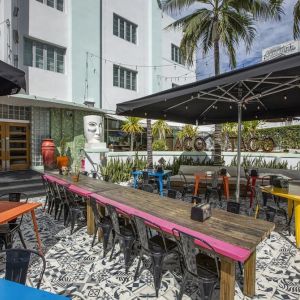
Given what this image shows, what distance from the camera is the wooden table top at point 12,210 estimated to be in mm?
3504

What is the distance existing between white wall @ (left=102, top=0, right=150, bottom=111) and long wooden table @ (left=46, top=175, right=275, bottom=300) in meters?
12.9

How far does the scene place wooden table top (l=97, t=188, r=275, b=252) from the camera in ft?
9.20

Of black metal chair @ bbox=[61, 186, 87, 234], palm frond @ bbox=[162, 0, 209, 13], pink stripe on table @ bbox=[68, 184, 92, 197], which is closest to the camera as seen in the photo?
pink stripe on table @ bbox=[68, 184, 92, 197]

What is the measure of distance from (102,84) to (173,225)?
14388 millimetres

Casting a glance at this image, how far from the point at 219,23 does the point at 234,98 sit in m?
6.60

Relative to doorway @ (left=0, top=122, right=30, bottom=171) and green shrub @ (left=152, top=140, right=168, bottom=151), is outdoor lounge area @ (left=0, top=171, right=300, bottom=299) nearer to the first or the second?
doorway @ (left=0, top=122, right=30, bottom=171)

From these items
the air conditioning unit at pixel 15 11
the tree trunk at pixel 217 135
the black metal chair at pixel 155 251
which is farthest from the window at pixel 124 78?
the black metal chair at pixel 155 251

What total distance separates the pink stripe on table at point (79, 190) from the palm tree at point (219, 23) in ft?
24.0

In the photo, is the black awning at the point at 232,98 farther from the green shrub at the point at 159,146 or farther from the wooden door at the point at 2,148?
the wooden door at the point at 2,148

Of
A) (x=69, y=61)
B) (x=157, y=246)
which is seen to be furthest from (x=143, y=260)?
(x=69, y=61)

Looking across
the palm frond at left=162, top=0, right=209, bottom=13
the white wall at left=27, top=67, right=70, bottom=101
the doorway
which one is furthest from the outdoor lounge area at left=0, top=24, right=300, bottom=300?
the white wall at left=27, top=67, right=70, bottom=101

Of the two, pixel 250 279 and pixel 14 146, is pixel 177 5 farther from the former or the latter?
pixel 250 279

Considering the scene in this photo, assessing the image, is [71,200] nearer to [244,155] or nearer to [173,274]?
[173,274]

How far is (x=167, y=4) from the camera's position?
11.3 m
